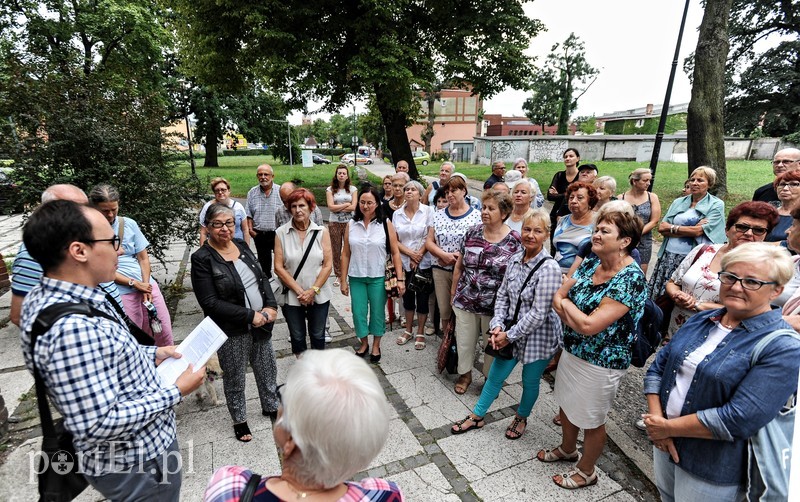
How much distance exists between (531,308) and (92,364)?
2570mm

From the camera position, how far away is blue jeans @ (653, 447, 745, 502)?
1739mm

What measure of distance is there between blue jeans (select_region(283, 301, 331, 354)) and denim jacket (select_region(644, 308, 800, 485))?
9.32 ft

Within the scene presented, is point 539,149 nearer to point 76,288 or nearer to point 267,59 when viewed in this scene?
point 267,59

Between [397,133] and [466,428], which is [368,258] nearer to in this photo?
[466,428]

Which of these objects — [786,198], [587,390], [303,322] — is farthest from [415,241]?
[786,198]

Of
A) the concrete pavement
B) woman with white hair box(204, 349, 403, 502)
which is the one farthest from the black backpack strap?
the concrete pavement

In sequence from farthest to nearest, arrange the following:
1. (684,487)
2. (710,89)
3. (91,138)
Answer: (710,89) → (91,138) → (684,487)

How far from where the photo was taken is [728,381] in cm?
166

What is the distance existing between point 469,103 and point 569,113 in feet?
55.9

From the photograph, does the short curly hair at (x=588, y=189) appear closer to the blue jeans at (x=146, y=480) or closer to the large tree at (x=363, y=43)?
the blue jeans at (x=146, y=480)

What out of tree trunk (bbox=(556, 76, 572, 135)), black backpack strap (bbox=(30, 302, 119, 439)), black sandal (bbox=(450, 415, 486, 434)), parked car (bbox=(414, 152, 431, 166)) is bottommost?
black sandal (bbox=(450, 415, 486, 434))

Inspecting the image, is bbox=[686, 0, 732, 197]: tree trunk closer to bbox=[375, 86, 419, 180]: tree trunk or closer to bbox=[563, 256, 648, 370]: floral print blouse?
bbox=[375, 86, 419, 180]: tree trunk

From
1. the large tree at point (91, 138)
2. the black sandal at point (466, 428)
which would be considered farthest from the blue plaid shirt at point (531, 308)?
the large tree at point (91, 138)

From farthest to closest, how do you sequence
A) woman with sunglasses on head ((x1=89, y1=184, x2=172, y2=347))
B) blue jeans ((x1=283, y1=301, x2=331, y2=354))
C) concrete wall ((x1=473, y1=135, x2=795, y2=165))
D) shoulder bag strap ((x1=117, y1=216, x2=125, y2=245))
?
concrete wall ((x1=473, y1=135, x2=795, y2=165))
blue jeans ((x1=283, y1=301, x2=331, y2=354))
shoulder bag strap ((x1=117, y1=216, x2=125, y2=245))
woman with sunglasses on head ((x1=89, y1=184, x2=172, y2=347))
